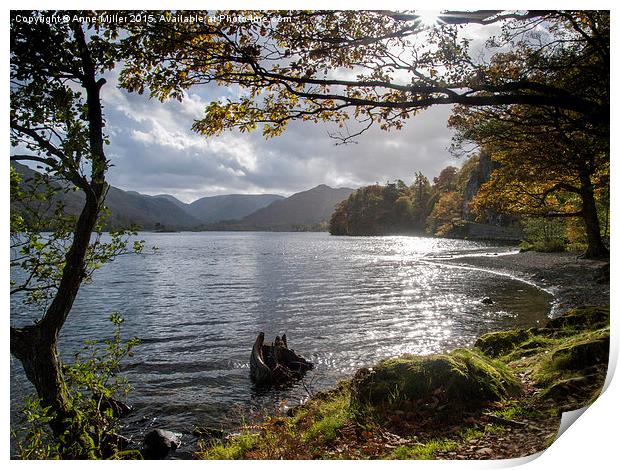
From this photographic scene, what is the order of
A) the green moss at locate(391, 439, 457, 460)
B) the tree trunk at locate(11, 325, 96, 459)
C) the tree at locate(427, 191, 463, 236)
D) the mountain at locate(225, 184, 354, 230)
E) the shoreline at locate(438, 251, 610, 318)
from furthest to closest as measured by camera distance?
the tree at locate(427, 191, 463, 236)
the shoreline at locate(438, 251, 610, 318)
the mountain at locate(225, 184, 354, 230)
the tree trunk at locate(11, 325, 96, 459)
the green moss at locate(391, 439, 457, 460)

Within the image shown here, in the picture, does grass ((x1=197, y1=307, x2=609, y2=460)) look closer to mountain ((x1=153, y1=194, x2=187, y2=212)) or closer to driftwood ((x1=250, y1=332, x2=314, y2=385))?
driftwood ((x1=250, y1=332, x2=314, y2=385))

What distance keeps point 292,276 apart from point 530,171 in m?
15.8

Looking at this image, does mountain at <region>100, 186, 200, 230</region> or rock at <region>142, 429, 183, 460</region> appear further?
rock at <region>142, 429, 183, 460</region>

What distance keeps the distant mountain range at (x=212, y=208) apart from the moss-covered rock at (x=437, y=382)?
3519mm

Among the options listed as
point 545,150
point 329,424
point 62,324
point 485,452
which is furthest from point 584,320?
point 62,324


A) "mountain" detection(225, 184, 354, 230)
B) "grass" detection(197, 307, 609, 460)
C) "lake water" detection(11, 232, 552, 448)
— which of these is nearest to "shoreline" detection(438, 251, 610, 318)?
"lake water" detection(11, 232, 552, 448)

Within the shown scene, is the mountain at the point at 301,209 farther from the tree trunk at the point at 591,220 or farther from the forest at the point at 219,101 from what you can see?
the tree trunk at the point at 591,220

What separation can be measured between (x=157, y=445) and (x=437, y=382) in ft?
15.8

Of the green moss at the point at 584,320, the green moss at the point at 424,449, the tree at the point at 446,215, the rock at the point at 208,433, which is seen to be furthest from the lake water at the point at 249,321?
the green moss at the point at 424,449

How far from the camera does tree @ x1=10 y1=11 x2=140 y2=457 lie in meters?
4.62

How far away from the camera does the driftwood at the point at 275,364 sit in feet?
28.6

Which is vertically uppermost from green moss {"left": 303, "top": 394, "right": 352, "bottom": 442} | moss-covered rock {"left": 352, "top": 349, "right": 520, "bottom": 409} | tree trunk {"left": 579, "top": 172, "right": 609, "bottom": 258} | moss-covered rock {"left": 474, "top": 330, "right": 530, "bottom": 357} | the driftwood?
tree trunk {"left": 579, "top": 172, "right": 609, "bottom": 258}

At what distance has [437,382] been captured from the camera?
15.9 feet

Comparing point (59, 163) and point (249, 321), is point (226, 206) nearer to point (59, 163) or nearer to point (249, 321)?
point (59, 163)
